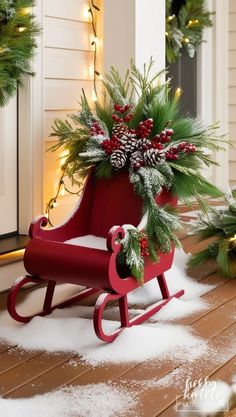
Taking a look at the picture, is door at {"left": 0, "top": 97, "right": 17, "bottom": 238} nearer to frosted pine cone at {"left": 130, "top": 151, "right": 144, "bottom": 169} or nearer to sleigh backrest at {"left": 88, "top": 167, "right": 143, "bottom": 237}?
sleigh backrest at {"left": 88, "top": 167, "right": 143, "bottom": 237}

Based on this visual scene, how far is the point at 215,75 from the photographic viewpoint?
6754mm

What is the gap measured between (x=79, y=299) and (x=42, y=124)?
41.9 inches

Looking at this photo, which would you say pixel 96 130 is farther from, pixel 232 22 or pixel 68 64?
pixel 232 22

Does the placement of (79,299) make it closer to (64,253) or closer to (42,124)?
(64,253)

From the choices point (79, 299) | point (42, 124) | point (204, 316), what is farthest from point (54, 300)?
point (42, 124)

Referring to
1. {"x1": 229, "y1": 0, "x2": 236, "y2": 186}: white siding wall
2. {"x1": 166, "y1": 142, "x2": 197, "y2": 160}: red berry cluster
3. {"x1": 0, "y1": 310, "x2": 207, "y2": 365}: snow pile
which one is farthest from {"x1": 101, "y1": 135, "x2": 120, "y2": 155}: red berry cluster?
{"x1": 229, "y1": 0, "x2": 236, "y2": 186}: white siding wall

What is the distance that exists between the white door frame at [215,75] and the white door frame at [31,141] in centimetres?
278

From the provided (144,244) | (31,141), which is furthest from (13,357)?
(31,141)

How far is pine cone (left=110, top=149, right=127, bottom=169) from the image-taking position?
11.1 ft

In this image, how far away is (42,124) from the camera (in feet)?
13.4

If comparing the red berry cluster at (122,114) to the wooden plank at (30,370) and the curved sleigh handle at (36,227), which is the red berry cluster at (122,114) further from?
the wooden plank at (30,370)

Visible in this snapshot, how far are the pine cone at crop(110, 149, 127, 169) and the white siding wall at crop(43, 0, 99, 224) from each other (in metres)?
0.74

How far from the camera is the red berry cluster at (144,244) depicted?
3186 millimetres

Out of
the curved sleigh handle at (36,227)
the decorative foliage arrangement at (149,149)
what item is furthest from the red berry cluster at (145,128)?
the curved sleigh handle at (36,227)
